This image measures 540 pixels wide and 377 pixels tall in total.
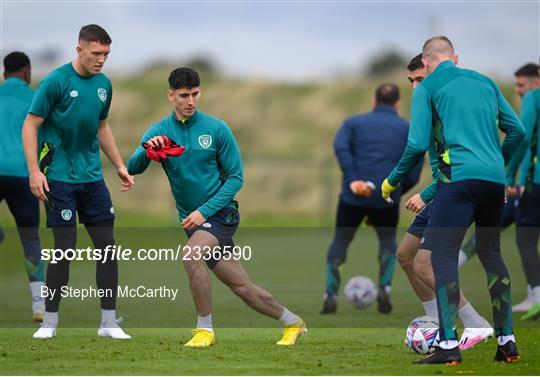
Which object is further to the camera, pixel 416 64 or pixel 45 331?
pixel 45 331

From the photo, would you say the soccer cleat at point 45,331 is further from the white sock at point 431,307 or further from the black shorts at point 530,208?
the black shorts at point 530,208

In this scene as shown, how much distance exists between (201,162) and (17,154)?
2971 mm

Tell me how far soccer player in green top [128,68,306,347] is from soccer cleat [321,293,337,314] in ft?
10.8

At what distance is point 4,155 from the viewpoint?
12.3 m

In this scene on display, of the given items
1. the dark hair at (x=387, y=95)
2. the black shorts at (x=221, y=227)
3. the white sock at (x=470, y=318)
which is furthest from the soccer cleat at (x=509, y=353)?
the dark hair at (x=387, y=95)

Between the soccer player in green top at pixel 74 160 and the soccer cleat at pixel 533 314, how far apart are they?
427cm

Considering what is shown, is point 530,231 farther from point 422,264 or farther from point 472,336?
point 422,264

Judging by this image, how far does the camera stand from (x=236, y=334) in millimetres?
11234

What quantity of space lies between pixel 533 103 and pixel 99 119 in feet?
15.9

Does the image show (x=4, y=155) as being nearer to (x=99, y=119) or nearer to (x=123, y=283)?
(x=99, y=119)

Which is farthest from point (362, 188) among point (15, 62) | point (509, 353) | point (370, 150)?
point (509, 353)

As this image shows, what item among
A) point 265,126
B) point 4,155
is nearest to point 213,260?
point 4,155

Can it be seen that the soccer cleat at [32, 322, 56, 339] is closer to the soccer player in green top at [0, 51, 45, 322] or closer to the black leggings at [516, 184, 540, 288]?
the soccer player in green top at [0, 51, 45, 322]

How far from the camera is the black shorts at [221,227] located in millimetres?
9969
